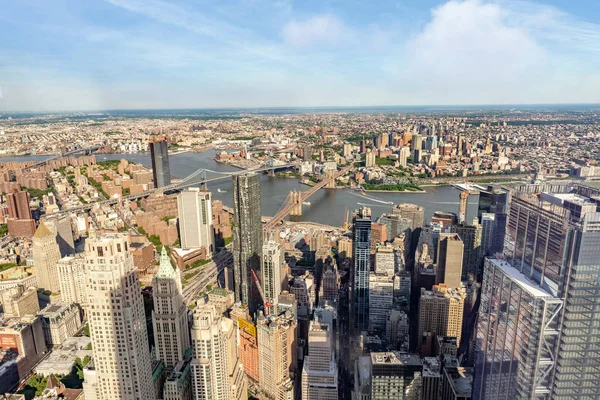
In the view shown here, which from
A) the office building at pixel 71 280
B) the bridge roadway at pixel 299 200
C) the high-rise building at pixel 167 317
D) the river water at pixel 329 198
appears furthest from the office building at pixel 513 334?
the bridge roadway at pixel 299 200

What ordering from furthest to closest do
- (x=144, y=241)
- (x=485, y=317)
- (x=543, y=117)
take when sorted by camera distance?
1. (x=144, y=241)
2. (x=543, y=117)
3. (x=485, y=317)

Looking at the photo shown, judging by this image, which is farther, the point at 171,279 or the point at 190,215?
the point at 190,215

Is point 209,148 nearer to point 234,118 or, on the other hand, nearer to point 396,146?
point 234,118

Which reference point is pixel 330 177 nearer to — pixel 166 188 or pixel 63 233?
pixel 166 188

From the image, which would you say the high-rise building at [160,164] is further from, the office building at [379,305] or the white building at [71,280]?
the office building at [379,305]

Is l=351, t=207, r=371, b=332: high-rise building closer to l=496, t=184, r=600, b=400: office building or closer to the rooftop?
the rooftop

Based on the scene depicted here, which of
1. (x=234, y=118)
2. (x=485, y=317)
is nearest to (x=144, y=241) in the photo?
(x=485, y=317)
